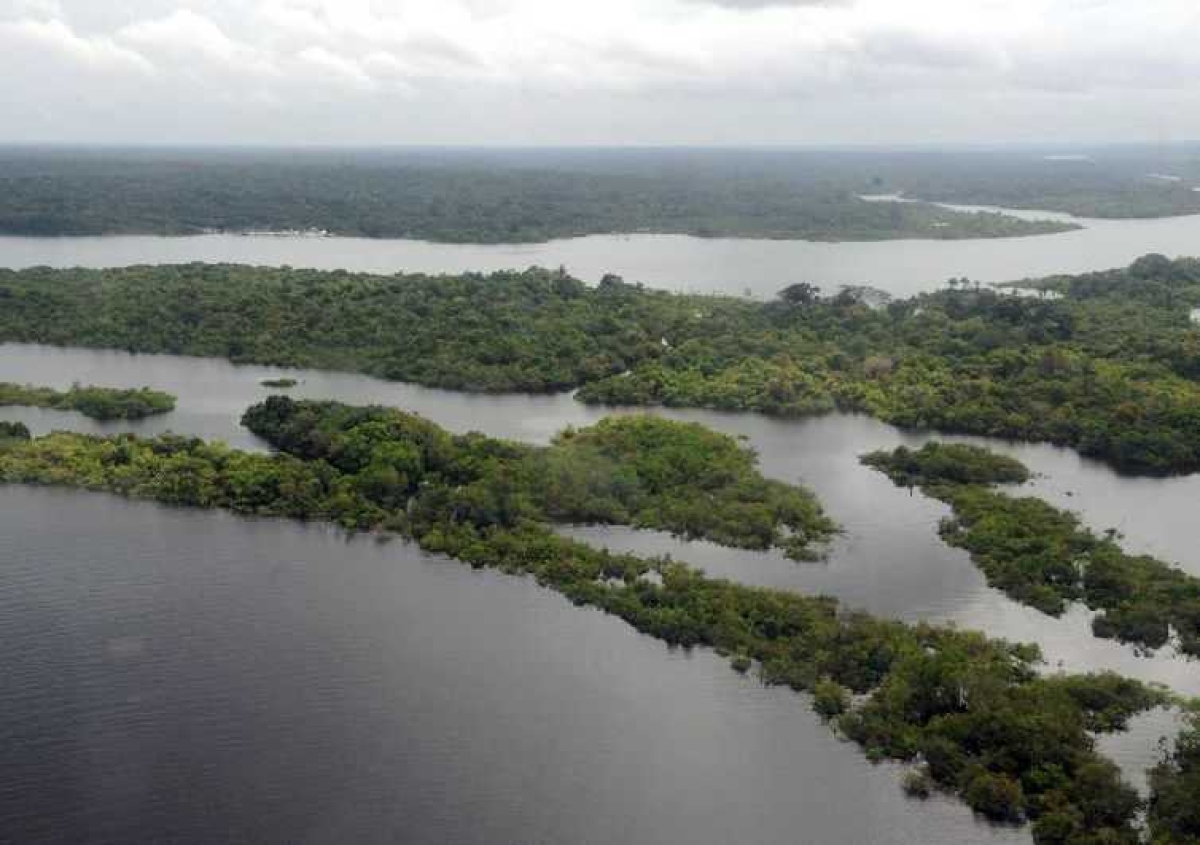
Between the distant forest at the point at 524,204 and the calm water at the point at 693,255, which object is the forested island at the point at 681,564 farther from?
the distant forest at the point at 524,204

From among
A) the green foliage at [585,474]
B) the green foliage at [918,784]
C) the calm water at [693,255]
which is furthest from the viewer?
the calm water at [693,255]

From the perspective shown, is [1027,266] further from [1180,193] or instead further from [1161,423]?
[1180,193]

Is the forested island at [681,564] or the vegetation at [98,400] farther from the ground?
the vegetation at [98,400]

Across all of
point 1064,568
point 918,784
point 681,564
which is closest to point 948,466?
point 1064,568

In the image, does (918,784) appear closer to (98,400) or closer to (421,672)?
(421,672)

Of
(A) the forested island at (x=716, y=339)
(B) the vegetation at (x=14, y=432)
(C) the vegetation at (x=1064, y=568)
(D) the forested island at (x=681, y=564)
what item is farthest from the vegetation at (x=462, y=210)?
(C) the vegetation at (x=1064, y=568)

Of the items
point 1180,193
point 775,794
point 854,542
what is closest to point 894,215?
point 1180,193
